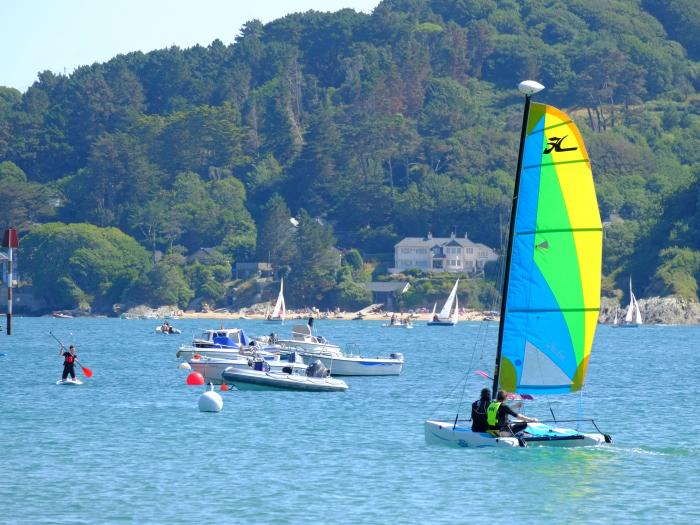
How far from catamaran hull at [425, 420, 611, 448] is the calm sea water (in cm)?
50

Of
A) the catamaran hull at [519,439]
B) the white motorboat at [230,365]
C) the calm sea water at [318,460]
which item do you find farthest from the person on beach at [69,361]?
the catamaran hull at [519,439]

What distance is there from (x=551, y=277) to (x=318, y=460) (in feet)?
26.4

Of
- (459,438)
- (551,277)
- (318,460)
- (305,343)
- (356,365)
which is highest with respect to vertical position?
(551,277)

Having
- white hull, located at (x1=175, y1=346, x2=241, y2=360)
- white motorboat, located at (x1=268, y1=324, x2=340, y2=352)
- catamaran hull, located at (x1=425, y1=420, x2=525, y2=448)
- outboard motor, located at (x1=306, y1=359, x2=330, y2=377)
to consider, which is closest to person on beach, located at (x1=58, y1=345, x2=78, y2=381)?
white hull, located at (x1=175, y1=346, x2=241, y2=360)

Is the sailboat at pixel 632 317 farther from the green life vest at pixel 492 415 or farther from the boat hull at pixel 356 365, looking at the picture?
the green life vest at pixel 492 415

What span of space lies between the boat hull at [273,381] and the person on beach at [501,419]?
850 inches

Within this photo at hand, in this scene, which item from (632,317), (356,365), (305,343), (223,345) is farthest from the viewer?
(632,317)

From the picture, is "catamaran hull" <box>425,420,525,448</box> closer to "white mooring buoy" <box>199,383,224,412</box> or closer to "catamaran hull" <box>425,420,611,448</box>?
"catamaran hull" <box>425,420,611,448</box>

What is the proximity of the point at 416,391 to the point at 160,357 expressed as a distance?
106 ft

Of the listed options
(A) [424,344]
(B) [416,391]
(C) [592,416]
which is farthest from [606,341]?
(C) [592,416]

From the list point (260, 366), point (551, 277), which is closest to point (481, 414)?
point (551, 277)

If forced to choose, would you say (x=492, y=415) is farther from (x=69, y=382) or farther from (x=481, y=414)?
(x=69, y=382)

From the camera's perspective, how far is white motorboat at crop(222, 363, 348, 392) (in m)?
58.0

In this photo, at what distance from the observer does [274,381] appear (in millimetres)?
58000
